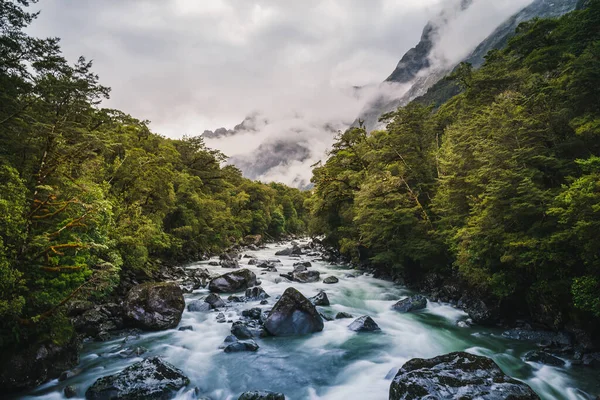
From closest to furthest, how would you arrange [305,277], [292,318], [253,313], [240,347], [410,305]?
[240,347] < [292,318] < [253,313] < [410,305] < [305,277]

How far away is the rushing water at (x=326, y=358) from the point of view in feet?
27.0

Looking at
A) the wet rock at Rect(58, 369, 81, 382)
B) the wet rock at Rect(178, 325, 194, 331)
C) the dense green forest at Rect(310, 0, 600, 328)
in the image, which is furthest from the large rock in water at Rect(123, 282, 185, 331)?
the dense green forest at Rect(310, 0, 600, 328)

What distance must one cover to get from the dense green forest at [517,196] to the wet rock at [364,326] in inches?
193

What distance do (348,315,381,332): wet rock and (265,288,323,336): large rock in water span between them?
4.66ft

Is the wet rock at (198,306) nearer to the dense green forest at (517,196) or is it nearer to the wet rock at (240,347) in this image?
the wet rock at (240,347)

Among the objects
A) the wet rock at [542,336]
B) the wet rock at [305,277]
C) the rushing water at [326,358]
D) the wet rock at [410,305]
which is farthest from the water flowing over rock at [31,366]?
the wet rock at [542,336]

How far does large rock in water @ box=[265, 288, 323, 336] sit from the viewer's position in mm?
11836

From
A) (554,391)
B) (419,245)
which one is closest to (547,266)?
(554,391)

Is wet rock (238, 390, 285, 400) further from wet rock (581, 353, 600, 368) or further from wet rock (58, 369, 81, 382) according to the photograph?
wet rock (581, 353, 600, 368)

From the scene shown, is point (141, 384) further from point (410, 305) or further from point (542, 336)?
point (542, 336)

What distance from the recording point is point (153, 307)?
12.4 metres

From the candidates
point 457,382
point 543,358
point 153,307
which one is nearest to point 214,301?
point 153,307

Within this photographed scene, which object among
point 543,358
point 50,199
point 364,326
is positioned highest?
point 50,199

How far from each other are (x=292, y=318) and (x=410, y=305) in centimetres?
680
